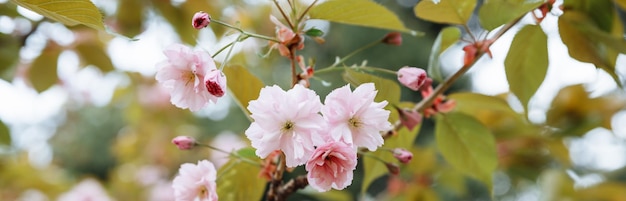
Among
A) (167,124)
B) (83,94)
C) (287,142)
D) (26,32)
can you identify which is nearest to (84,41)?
(26,32)

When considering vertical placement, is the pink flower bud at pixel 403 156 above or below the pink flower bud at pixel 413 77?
below

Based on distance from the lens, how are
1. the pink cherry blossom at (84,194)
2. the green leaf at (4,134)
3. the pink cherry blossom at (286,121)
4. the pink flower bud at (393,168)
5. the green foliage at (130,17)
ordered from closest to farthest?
1. the pink cherry blossom at (286,121)
2. the pink flower bud at (393,168)
3. the green leaf at (4,134)
4. the green foliage at (130,17)
5. the pink cherry blossom at (84,194)

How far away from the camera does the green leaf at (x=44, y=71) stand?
0.85 meters

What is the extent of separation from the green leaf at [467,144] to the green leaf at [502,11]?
4.0 inches

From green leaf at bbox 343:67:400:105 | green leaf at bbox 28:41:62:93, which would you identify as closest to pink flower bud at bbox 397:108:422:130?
green leaf at bbox 343:67:400:105

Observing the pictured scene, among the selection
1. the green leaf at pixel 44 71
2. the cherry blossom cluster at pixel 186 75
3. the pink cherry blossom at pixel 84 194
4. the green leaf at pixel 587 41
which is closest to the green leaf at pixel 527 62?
the green leaf at pixel 587 41

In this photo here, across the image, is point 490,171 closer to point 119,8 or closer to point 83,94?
point 119,8

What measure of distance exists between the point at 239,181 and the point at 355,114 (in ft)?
0.45

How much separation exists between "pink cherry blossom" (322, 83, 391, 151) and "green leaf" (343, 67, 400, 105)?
0.11ft

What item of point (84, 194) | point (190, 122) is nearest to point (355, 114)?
point (84, 194)

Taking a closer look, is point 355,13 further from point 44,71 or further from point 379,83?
point 44,71

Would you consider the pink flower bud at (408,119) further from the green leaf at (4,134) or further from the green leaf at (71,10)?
the green leaf at (4,134)

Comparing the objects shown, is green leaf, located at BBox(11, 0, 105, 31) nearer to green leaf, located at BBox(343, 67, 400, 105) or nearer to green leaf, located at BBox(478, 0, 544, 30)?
green leaf, located at BBox(343, 67, 400, 105)

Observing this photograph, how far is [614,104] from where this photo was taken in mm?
914
